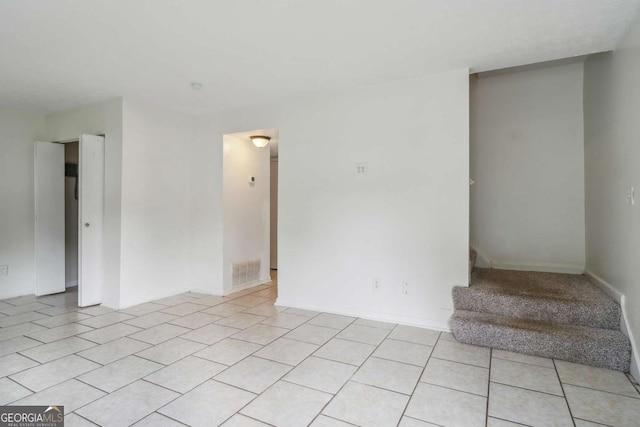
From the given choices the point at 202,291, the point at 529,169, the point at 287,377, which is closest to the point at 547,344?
the point at 287,377

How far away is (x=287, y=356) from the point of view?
252 cm

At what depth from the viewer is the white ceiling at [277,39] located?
6.80 feet

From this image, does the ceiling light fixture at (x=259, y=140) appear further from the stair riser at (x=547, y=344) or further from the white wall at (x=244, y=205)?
the stair riser at (x=547, y=344)

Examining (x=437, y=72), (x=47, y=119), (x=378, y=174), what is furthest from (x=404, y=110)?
(x=47, y=119)

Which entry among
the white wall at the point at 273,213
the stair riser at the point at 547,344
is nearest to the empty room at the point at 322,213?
the stair riser at the point at 547,344

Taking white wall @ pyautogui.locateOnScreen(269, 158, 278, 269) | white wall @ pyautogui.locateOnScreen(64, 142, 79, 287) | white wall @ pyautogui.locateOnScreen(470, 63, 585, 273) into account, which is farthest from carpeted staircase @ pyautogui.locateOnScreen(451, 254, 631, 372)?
white wall @ pyautogui.locateOnScreen(64, 142, 79, 287)

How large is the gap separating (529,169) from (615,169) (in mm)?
1294

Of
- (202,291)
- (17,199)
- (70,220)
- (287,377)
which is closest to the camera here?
(287,377)

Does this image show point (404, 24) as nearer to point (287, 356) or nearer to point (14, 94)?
point (287, 356)

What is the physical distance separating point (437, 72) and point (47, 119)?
198 inches

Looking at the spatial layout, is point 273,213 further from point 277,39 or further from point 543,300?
point 543,300

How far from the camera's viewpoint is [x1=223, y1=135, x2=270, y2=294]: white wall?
430 cm

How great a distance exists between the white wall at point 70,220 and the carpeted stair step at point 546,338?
17.0ft

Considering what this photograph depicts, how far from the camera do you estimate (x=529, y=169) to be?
3861mm
